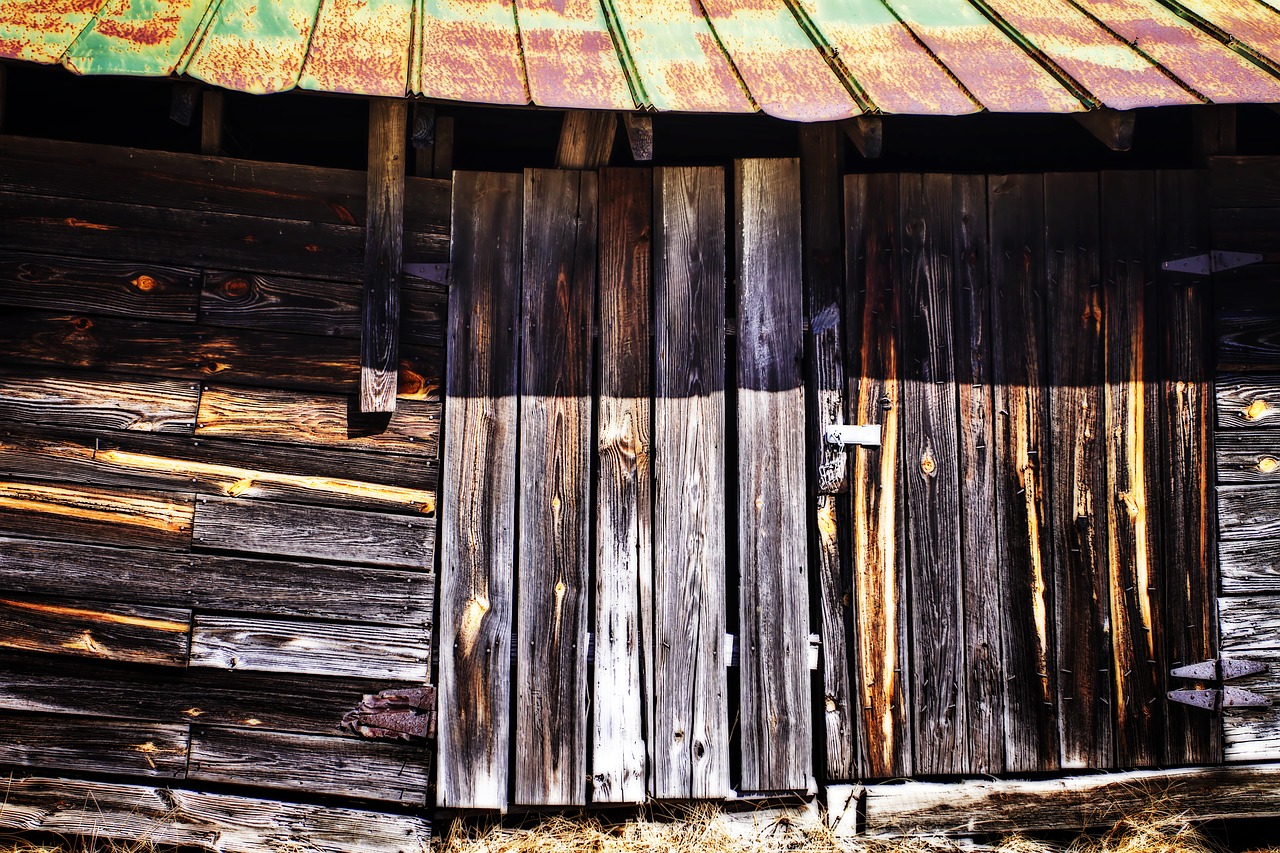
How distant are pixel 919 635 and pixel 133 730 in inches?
116

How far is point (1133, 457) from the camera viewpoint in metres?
3.38

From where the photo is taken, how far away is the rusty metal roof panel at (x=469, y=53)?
2.73 metres

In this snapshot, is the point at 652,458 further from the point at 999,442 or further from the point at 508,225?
the point at 999,442

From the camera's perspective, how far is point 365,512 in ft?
10.4

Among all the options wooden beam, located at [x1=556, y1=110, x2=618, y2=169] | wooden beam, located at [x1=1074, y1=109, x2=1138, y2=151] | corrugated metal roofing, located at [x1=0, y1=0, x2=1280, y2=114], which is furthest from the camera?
wooden beam, located at [x1=556, y1=110, x2=618, y2=169]

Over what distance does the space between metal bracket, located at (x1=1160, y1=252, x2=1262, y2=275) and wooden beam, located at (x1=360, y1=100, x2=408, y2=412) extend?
3.01 m

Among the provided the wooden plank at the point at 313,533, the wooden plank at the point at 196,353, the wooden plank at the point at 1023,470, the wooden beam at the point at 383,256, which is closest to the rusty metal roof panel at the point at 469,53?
the wooden beam at the point at 383,256

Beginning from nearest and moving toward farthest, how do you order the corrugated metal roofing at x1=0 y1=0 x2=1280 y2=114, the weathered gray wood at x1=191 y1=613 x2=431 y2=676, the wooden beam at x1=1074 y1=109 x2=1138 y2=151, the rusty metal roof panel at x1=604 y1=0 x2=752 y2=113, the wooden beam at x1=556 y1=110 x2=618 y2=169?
the corrugated metal roofing at x1=0 y1=0 x2=1280 y2=114
the rusty metal roof panel at x1=604 y1=0 x2=752 y2=113
the wooden beam at x1=1074 y1=109 x2=1138 y2=151
the weathered gray wood at x1=191 y1=613 x2=431 y2=676
the wooden beam at x1=556 y1=110 x2=618 y2=169

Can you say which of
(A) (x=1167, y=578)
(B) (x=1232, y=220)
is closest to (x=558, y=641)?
(A) (x=1167, y=578)

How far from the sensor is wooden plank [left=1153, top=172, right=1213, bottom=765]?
336 centimetres

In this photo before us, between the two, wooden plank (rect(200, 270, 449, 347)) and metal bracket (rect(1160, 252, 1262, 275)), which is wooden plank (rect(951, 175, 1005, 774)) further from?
wooden plank (rect(200, 270, 449, 347))

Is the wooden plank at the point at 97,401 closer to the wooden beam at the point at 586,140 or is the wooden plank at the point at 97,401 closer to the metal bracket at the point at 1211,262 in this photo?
the wooden beam at the point at 586,140

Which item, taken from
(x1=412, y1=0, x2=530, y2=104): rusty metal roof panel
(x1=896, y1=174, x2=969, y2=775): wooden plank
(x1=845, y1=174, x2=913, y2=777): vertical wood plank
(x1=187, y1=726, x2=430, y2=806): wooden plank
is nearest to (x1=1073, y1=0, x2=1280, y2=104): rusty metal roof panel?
(x1=896, y1=174, x2=969, y2=775): wooden plank

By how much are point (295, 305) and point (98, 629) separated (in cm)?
134
